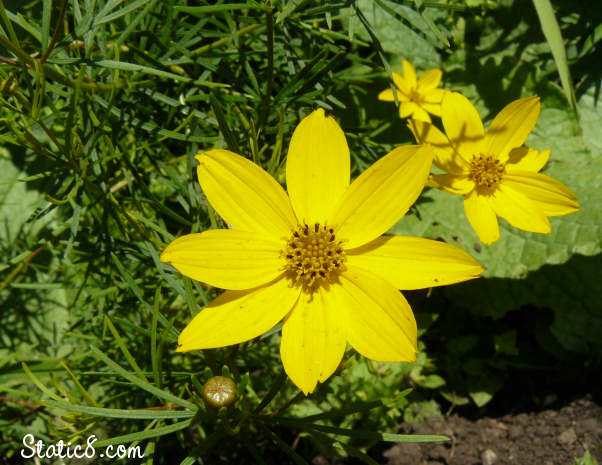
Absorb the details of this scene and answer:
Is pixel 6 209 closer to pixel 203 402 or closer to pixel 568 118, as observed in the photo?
pixel 203 402

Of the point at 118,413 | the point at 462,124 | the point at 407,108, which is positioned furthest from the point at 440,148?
the point at 118,413

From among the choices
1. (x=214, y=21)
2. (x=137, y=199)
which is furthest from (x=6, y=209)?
(x=214, y=21)

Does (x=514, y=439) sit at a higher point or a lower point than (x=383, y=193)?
lower

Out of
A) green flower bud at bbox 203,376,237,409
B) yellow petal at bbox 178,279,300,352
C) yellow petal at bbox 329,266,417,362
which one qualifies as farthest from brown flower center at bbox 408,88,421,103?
green flower bud at bbox 203,376,237,409

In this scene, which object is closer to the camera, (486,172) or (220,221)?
(220,221)

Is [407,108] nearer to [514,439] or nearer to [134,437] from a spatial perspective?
[514,439]

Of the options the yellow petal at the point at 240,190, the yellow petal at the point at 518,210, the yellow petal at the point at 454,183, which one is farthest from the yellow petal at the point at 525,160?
the yellow petal at the point at 240,190

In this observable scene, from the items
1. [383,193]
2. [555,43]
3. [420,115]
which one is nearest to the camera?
[383,193]
